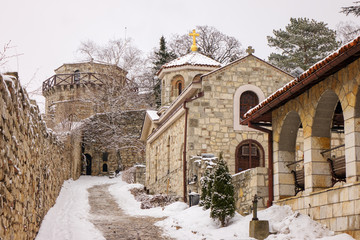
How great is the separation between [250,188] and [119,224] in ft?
13.8

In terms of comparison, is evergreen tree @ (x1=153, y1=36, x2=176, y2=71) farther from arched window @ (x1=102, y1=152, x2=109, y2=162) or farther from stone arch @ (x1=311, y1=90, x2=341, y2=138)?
stone arch @ (x1=311, y1=90, x2=341, y2=138)

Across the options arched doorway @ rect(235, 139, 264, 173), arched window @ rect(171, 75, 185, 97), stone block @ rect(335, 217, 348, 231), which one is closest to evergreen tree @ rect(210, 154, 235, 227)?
stone block @ rect(335, 217, 348, 231)

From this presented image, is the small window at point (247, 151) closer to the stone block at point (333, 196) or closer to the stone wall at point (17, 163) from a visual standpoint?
the stone block at point (333, 196)

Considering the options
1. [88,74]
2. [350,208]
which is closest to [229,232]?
[350,208]

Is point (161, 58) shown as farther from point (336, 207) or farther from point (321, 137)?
point (336, 207)

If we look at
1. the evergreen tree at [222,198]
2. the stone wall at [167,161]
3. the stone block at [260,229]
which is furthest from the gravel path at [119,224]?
the stone wall at [167,161]

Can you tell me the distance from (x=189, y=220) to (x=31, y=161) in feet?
21.8

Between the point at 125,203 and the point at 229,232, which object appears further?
the point at 125,203

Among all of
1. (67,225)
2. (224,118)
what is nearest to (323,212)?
(67,225)

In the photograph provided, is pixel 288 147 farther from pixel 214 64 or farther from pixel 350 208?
pixel 214 64

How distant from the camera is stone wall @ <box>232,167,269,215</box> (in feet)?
43.9

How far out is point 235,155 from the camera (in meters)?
22.0

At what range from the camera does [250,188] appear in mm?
13953

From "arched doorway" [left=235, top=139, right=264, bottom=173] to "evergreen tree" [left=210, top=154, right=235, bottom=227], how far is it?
8.19 metres
